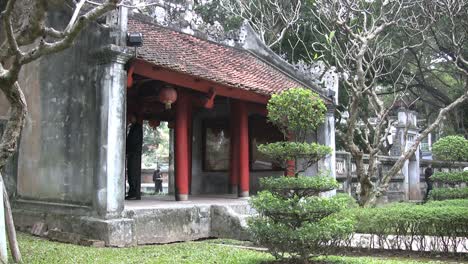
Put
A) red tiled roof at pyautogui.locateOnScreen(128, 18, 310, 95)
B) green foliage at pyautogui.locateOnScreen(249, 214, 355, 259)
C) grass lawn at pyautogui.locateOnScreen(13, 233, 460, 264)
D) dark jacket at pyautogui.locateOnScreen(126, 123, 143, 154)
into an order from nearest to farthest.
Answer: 1. green foliage at pyautogui.locateOnScreen(249, 214, 355, 259)
2. grass lawn at pyautogui.locateOnScreen(13, 233, 460, 264)
3. red tiled roof at pyautogui.locateOnScreen(128, 18, 310, 95)
4. dark jacket at pyautogui.locateOnScreen(126, 123, 143, 154)

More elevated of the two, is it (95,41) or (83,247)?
(95,41)

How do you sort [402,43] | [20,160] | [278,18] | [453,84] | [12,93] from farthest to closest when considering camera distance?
1. [453,84]
2. [402,43]
3. [278,18]
4. [20,160]
5. [12,93]

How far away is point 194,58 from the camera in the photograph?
1221cm

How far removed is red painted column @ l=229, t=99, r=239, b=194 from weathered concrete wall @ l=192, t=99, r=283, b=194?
685mm

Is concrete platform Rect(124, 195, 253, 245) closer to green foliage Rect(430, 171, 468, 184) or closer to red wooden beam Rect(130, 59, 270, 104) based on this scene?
red wooden beam Rect(130, 59, 270, 104)

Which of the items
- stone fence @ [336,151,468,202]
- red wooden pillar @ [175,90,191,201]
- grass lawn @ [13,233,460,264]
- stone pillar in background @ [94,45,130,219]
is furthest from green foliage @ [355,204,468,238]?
stone fence @ [336,151,468,202]

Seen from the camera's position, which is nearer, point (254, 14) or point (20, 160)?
point (20, 160)

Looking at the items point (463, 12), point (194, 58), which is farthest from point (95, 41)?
point (463, 12)

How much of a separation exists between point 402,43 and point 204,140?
13.0 metres

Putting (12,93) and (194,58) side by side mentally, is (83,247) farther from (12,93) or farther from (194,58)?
(194,58)

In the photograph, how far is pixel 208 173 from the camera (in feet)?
52.0

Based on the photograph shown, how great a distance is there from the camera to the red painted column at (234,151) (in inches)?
547

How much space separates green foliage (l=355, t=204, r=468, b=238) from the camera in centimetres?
878

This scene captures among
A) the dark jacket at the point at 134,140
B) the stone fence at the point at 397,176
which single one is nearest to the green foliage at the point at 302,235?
the dark jacket at the point at 134,140
